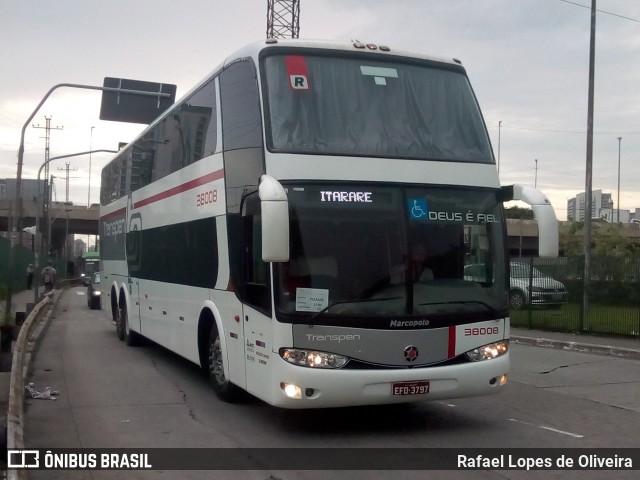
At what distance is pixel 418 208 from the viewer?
8422 millimetres

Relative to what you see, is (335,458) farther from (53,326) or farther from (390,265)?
(53,326)

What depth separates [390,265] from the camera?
26.8ft

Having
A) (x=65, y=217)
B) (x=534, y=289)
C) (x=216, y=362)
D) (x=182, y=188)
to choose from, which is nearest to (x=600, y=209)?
(x=65, y=217)

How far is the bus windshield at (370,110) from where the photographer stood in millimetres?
8484

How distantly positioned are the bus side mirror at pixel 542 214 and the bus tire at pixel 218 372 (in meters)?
4.06

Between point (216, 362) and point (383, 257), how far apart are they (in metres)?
3.35

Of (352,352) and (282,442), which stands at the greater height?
(352,352)

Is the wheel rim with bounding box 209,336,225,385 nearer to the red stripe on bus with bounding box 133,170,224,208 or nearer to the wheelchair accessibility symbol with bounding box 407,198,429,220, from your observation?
the red stripe on bus with bounding box 133,170,224,208

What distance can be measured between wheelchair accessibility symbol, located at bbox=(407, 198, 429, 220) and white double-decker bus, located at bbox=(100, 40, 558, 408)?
0.04 ft

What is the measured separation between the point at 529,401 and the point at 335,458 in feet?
→ 13.6

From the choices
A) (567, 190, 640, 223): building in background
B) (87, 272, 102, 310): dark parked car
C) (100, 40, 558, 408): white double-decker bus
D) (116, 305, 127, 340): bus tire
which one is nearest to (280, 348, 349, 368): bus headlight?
(100, 40, 558, 408): white double-decker bus

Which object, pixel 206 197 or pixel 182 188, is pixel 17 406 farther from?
pixel 182 188

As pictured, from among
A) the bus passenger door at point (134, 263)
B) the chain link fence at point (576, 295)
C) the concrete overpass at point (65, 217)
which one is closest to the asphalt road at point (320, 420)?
the bus passenger door at point (134, 263)

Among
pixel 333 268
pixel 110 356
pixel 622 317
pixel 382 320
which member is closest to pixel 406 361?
pixel 382 320
